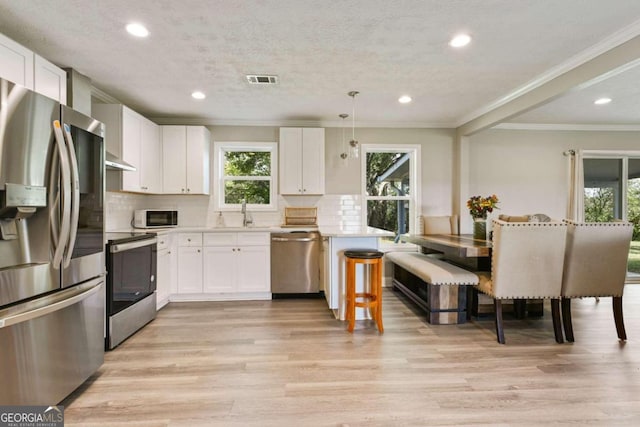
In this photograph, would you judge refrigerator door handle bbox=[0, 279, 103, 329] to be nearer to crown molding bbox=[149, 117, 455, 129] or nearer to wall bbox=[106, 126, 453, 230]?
wall bbox=[106, 126, 453, 230]

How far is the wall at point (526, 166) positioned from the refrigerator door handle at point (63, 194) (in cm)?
481

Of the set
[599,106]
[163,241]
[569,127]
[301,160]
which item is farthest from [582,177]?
[163,241]

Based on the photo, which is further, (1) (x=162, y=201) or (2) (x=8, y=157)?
(1) (x=162, y=201)

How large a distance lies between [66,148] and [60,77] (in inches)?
52.9

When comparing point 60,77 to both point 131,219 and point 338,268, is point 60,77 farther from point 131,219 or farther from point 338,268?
point 338,268

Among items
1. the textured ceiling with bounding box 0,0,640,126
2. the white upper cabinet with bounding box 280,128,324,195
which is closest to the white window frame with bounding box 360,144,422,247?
the white upper cabinet with bounding box 280,128,324,195

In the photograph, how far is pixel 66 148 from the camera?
1751 millimetres

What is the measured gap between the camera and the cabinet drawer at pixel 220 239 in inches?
153

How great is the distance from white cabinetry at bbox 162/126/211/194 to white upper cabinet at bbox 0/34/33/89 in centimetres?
190

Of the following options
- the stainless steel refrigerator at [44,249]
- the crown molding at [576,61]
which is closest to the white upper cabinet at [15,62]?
the stainless steel refrigerator at [44,249]

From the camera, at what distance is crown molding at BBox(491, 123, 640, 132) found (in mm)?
4848

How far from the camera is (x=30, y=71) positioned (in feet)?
7.34

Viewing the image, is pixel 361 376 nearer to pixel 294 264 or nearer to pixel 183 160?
pixel 294 264

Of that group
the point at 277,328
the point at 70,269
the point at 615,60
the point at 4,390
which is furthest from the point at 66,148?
the point at 615,60
